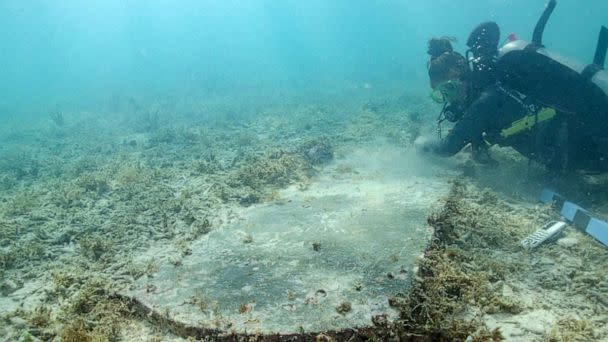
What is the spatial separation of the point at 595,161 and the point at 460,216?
2504 millimetres

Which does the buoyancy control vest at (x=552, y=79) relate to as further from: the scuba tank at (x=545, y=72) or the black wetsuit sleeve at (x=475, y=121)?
the black wetsuit sleeve at (x=475, y=121)

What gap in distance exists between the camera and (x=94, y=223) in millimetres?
6238

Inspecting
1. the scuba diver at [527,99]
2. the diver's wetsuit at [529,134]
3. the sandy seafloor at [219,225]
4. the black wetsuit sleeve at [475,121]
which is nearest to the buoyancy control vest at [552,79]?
the scuba diver at [527,99]

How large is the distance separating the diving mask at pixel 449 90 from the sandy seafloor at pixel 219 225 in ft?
4.86

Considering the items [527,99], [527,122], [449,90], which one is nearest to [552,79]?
[527,99]

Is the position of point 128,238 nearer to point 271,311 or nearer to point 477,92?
point 271,311

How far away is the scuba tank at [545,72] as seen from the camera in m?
5.39

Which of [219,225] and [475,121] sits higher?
[475,121]

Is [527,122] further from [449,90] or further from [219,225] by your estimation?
[219,225]

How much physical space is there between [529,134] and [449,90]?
1.49m

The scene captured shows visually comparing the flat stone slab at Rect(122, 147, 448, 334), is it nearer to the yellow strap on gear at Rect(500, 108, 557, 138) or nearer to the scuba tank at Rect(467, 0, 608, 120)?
the yellow strap on gear at Rect(500, 108, 557, 138)

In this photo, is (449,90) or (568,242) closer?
(568,242)

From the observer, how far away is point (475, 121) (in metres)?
6.28

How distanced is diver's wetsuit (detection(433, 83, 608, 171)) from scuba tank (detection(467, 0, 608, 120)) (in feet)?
0.69
